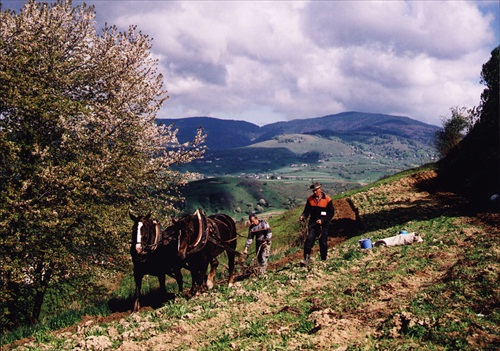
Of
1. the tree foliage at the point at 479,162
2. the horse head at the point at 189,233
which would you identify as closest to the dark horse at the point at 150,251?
the horse head at the point at 189,233

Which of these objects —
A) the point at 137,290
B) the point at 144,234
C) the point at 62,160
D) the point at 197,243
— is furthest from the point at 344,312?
the point at 62,160

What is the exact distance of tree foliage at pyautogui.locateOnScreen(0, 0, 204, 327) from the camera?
50.2ft

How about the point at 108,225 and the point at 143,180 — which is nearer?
the point at 108,225

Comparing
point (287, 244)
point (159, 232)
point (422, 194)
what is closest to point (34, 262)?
point (159, 232)

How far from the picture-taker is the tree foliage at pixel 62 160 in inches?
602

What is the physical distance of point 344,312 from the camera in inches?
336

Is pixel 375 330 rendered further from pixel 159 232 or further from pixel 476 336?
pixel 159 232

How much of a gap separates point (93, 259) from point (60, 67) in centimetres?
928

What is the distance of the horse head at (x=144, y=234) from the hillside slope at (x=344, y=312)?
1.95 m

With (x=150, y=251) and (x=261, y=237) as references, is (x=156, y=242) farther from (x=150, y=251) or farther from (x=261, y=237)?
(x=261, y=237)

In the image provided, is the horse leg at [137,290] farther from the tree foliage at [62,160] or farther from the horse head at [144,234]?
the tree foliage at [62,160]

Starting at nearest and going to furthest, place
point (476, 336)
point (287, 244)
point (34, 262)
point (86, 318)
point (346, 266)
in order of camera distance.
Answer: point (476, 336) < point (86, 318) < point (346, 266) < point (34, 262) < point (287, 244)

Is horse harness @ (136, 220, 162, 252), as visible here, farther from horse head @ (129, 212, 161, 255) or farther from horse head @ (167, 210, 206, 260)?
horse head @ (167, 210, 206, 260)

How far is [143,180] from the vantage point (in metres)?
20.6
